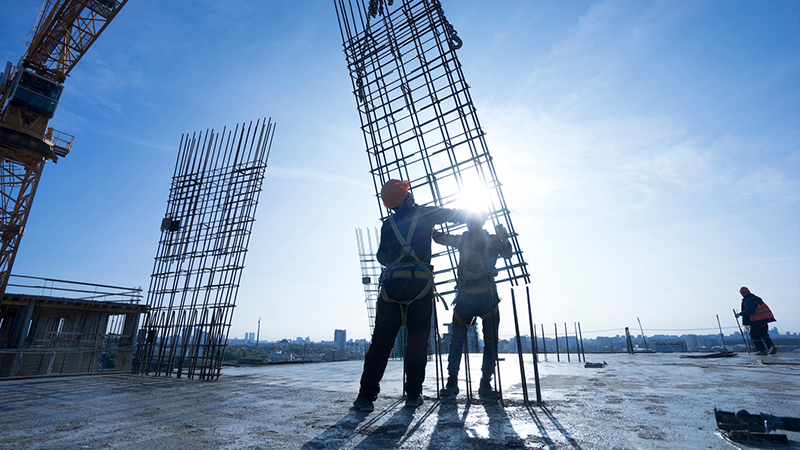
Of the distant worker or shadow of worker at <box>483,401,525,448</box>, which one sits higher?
the distant worker

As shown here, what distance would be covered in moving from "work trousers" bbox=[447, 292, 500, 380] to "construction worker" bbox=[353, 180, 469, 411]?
2.89 ft

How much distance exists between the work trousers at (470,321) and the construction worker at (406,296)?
2.89 ft

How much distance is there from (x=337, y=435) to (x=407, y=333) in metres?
1.52

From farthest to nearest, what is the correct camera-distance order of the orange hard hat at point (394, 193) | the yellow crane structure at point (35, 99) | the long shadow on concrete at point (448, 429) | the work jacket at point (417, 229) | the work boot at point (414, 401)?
the yellow crane structure at point (35, 99) < the orange hard hat at point (394, 193) < the work jacket at point (417, 229) < the work boot at point (414, 401) < the long shadow on concrete at point (448, 429)

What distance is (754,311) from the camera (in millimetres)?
9961

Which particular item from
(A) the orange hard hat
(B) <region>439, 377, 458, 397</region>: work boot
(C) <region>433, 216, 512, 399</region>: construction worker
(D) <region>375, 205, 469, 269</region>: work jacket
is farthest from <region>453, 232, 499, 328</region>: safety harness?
(A) the orange hard hat

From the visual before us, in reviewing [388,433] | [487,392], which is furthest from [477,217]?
[388,433]

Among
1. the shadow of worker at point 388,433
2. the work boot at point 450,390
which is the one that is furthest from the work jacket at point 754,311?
the shadow of worker at point 388,433

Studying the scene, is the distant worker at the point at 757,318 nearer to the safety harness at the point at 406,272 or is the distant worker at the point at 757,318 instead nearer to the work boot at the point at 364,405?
the safety harness at the point at 406,272

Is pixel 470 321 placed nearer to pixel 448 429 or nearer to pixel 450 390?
pixel 450 390

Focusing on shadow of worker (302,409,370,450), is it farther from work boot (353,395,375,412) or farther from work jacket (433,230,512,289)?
work jacket (433,230,512,289)

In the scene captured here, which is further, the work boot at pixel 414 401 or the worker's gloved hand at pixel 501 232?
the worker's gloved hand at pixel 501 232

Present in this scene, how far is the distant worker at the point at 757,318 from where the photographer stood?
9.84 metres

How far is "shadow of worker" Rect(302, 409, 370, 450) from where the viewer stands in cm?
213
